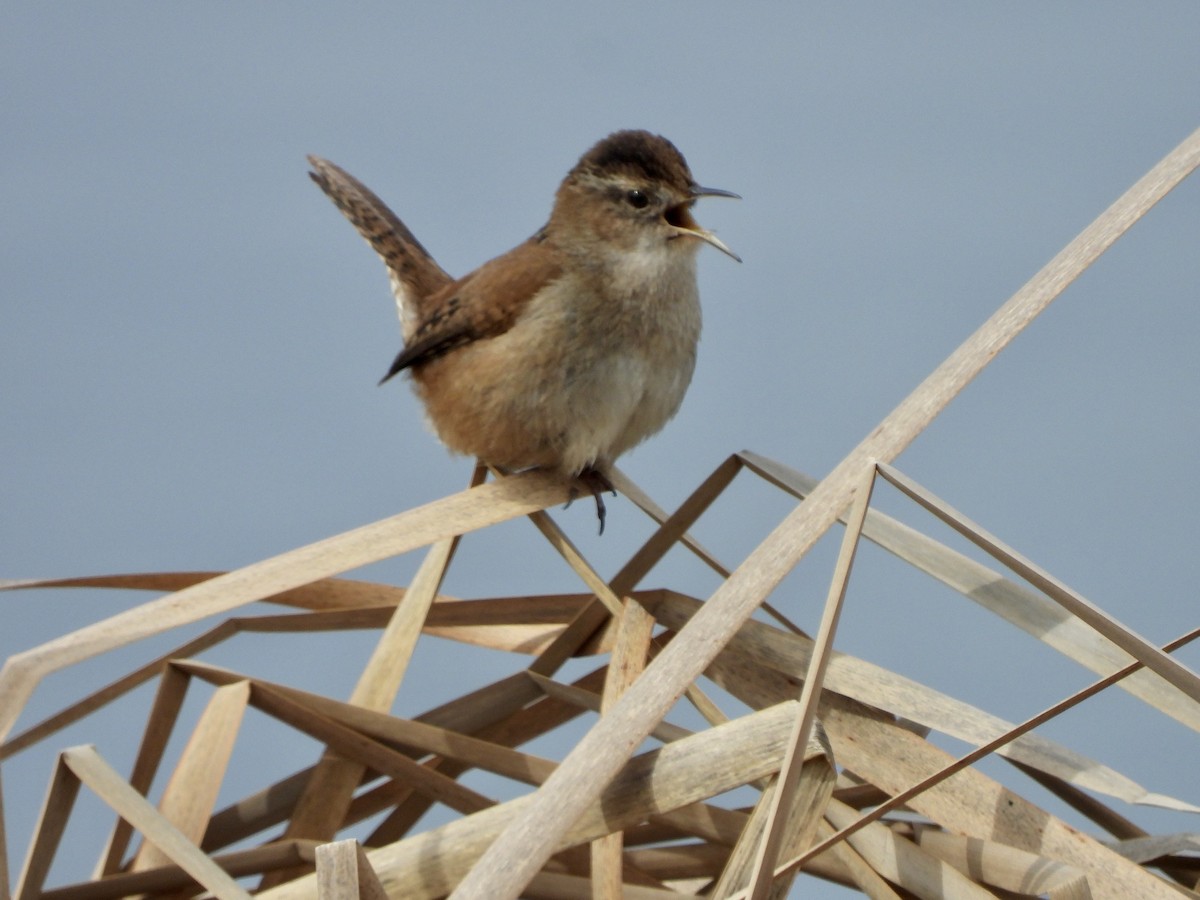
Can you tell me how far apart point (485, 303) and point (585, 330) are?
0.29 meters

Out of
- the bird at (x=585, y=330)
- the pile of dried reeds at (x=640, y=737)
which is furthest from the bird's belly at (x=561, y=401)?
the pile of dried reeds at (x=640, y=737)

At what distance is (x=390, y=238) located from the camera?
388 cm

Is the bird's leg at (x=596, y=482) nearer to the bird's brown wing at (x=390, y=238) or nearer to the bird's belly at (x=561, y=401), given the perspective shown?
the bird's belly at (x=561, y=401)

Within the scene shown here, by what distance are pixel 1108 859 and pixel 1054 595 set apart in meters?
0.52

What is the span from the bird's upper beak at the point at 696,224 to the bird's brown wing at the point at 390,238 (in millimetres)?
775

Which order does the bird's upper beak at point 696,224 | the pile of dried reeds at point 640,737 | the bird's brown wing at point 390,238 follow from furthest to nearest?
the bird's brown wing at point 390,238
the bird's upper beak at point 696,224
the pile of dried reeds at point 640,737

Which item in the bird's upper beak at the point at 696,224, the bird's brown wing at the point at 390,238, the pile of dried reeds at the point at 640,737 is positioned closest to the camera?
the pile of dried reeds at the point at 640,737

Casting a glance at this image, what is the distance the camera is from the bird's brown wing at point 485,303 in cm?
312

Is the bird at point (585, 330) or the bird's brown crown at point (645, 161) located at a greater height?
the bird's brown crown at point (645, 161)

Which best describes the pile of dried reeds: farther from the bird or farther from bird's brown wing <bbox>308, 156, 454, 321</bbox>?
bird's brown wing <bbox>308, 156, 454, 321</bbox>

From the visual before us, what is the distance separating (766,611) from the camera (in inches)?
102

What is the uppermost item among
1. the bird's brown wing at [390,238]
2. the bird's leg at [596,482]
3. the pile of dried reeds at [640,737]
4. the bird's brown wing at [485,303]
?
the bird's brown wing at [390,238]

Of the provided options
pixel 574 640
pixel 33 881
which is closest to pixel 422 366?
pixel 574 640

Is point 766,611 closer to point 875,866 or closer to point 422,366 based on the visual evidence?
point 875,866
